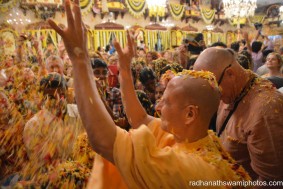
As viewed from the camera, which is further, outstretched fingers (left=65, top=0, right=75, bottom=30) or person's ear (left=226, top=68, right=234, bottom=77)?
person's ear (left=226, top=68, right=234, bottom=77)

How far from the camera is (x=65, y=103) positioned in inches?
80.5

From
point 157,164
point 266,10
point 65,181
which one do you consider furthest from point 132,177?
point 266,10

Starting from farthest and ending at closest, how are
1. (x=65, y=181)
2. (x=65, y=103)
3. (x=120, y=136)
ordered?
(x=65, y=103) < (x=65, y=181) < (x=120, y=136)

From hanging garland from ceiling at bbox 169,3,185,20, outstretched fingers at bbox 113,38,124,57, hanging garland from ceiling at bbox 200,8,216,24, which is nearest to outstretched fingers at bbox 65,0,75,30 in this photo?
outstretched fingers at bbox 113,38,124,57

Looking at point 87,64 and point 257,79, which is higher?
point 87,64

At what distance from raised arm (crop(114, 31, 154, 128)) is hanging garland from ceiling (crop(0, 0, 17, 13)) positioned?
0.66m

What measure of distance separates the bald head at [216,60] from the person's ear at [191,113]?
69 centimetres

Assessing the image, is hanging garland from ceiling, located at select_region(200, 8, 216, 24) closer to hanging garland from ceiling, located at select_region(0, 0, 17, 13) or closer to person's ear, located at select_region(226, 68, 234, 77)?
person's ear, located at select_region(226, 68, 234, 77)

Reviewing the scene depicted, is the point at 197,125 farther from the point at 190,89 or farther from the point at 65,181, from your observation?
the point at 65,181

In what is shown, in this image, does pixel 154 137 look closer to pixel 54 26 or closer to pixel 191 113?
pixel 191 113

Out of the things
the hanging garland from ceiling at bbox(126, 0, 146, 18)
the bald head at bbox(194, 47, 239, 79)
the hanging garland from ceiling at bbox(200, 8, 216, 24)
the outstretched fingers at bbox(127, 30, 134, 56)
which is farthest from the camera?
the hanging garland from ceiling at bbox(200, 8, 216, 24)

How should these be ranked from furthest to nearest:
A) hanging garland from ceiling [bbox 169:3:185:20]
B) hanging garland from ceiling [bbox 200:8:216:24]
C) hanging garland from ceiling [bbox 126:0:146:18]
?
hanging garland from ceiling [bbox 200:8:216:24], hanging garland from ceiling [bbox 169:3:185:20], hanging garland from ceiling [bbox 126:0:146:18]

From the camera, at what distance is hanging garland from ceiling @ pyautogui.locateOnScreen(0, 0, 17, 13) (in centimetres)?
146

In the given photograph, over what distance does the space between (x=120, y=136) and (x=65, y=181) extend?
589 millimetres
